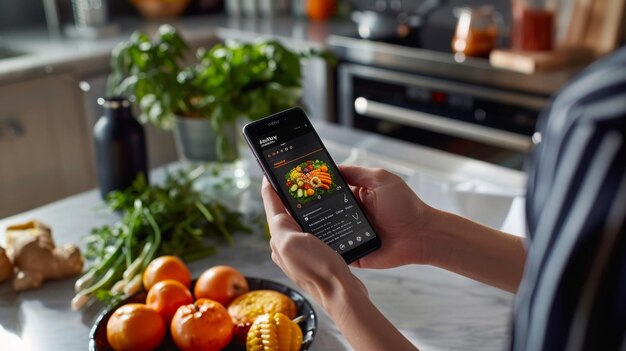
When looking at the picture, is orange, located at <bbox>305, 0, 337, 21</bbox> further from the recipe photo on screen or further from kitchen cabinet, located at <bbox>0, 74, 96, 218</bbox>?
the recipe photo on screen

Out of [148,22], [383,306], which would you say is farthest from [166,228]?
[148,22]

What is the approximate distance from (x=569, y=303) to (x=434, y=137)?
79.8 inches

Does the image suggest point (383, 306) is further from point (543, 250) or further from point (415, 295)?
point (543, 250)

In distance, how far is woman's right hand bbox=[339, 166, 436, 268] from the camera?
0.96 m

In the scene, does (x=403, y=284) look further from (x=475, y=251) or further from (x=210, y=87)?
(x=210, y=87)

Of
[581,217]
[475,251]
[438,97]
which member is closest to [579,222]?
[581,217]

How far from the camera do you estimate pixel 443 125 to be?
2.41 metres

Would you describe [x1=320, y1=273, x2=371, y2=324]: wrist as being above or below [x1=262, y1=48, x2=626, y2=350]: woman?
below

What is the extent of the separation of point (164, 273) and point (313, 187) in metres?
0.24

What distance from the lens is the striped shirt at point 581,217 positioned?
1.52ft

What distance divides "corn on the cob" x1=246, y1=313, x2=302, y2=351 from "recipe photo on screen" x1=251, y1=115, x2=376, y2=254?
12 cm

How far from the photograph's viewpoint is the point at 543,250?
19.8 inches

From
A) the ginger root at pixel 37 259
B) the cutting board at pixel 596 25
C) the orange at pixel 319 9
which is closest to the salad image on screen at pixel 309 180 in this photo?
the ginger root at pixel 37 259

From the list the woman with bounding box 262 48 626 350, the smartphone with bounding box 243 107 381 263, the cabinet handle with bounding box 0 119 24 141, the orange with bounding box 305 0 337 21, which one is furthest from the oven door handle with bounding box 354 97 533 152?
the woman with bounding box 262 48 626 350
